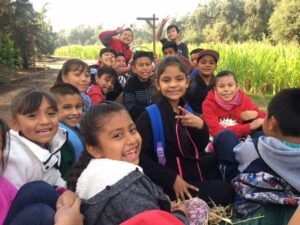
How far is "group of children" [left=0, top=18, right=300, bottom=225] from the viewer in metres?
1.66

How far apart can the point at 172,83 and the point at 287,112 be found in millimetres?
947

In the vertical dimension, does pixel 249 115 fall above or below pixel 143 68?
below

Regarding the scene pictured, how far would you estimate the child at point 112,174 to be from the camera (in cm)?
160

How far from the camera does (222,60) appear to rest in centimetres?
1000

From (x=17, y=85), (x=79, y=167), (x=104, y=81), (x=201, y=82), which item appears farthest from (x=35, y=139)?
(x=17, y=85)

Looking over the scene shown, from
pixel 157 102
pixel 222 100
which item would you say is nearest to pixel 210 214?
pixel 157 102

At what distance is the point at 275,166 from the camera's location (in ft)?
6.97

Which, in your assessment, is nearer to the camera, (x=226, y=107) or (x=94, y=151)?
(x=94, y=151)

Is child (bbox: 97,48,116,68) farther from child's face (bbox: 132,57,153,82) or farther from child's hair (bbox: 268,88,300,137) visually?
child's hair (bbox: 268,88,300,137)

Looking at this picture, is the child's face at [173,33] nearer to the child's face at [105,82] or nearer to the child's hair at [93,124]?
the child's face at [105,82]

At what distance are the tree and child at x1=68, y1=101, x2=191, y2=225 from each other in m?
23.3

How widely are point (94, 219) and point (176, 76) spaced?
59.8 inches

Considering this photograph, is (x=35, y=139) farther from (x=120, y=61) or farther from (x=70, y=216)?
(x=120, y=61)

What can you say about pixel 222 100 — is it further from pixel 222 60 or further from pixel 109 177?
pixel 222 60
